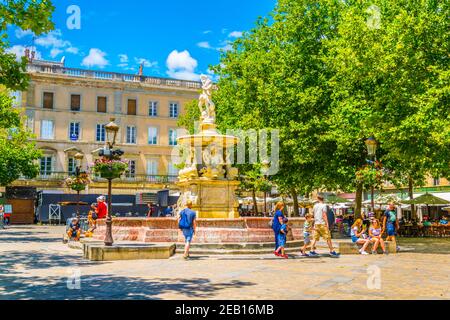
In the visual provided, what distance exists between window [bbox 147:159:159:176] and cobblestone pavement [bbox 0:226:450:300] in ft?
132

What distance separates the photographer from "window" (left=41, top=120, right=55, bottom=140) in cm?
5156

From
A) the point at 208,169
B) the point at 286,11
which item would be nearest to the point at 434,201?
the point at 286,11

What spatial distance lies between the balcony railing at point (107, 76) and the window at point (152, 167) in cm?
834

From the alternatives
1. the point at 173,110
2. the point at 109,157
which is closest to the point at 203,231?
the point at 109,157

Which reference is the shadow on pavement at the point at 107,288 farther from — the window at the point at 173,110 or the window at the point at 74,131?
the window at the point at 173,110

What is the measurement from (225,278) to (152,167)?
150 ft

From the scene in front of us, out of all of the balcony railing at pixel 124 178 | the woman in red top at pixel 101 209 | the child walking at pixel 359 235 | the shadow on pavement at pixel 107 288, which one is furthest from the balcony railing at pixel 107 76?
the shadow on pavement at pixel 107 288

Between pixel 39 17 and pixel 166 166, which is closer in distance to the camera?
pixel 39 17

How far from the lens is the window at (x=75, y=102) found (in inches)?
2063

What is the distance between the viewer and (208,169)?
20.2 m

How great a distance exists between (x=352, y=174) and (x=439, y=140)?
7.82 m

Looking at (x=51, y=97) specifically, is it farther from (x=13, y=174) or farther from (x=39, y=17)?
(x=39, y=17)

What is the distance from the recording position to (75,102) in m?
52.5

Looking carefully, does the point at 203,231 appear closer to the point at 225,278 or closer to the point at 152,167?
the point at 225,278
